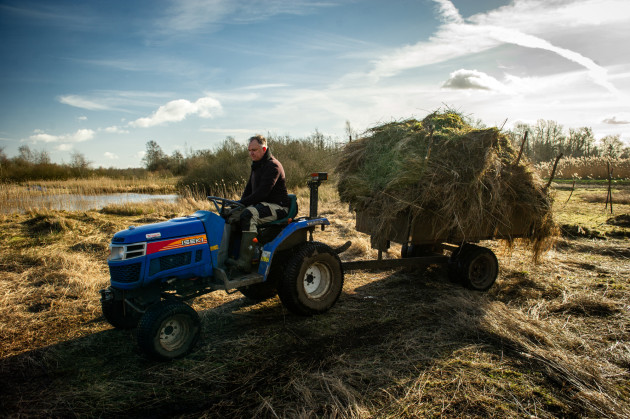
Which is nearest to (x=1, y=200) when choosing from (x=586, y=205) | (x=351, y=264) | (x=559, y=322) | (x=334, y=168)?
(x=334, y=168)

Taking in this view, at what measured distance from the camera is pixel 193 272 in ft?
11.3

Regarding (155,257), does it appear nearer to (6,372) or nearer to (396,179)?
(6,372)

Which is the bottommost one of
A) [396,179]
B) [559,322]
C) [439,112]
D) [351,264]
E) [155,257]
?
[559,322]

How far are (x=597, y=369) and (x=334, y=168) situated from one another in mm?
3925

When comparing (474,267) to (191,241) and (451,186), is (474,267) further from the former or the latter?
(191,241)

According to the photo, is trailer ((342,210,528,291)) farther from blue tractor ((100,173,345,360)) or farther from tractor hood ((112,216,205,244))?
tractor hood ((112,216,205,244))

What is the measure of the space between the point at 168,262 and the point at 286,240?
1328 mm

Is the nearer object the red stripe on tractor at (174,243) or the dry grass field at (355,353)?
the dry grass field at (355,353)

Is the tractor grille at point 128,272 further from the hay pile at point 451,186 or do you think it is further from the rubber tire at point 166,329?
the hay pile at point 451,186

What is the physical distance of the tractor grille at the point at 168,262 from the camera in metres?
3.19

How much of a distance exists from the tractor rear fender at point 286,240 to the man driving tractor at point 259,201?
0.50 ft

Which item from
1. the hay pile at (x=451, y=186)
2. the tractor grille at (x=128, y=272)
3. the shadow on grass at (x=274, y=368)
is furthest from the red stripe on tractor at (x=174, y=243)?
the hay pile at (x=451, y=186)

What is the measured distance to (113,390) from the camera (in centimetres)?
273

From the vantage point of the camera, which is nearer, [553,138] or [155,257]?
[155,257]
